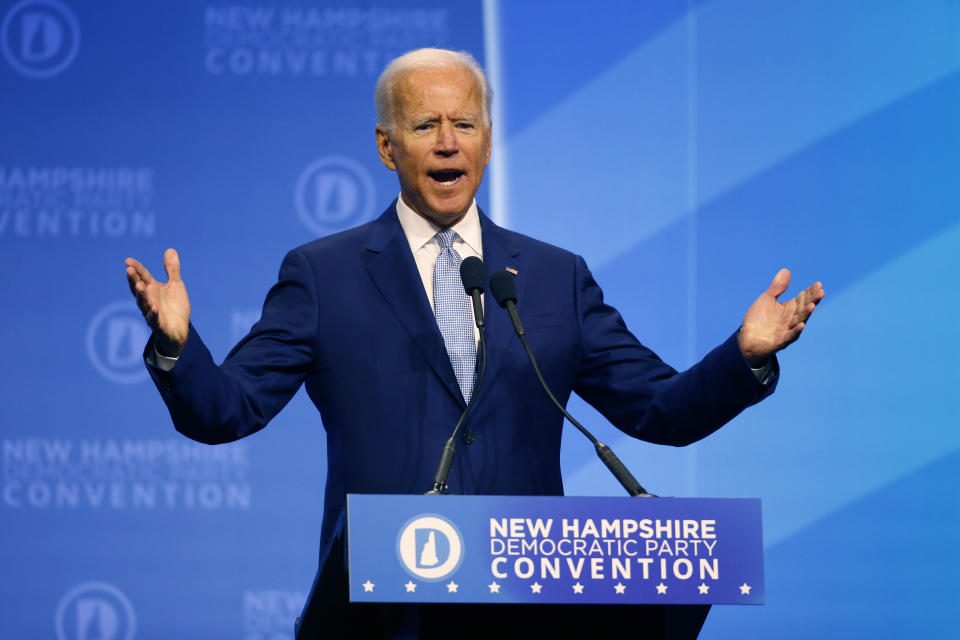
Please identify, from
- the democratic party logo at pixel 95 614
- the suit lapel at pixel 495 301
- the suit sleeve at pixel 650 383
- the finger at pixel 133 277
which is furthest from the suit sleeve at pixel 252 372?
the democratic party logo at pixel 95 614

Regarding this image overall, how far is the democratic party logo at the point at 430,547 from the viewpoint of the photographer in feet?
4.95

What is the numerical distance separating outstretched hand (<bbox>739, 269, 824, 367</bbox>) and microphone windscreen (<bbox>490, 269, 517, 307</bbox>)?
15.6 inches

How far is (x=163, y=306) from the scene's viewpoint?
188 centimetres

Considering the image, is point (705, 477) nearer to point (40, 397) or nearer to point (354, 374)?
point (354, 374)

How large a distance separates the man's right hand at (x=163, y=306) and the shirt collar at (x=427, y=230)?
2.06ft

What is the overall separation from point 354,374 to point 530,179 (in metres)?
1.63

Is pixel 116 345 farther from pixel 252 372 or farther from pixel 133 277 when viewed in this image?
pixel 133 277

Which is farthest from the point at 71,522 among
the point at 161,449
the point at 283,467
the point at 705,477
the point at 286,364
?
the point at 705,477

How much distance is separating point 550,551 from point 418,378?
2.44 feet

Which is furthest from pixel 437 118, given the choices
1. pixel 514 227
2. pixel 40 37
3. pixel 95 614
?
pixel 95 614

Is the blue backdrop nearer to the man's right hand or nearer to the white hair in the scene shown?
the white hair

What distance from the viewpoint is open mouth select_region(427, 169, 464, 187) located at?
93.7 inches

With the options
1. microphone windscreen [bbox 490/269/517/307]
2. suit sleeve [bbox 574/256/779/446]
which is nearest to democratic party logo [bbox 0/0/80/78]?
suit sleeve [bbox 574/256/779/446]

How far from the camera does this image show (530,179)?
3.75 meters
